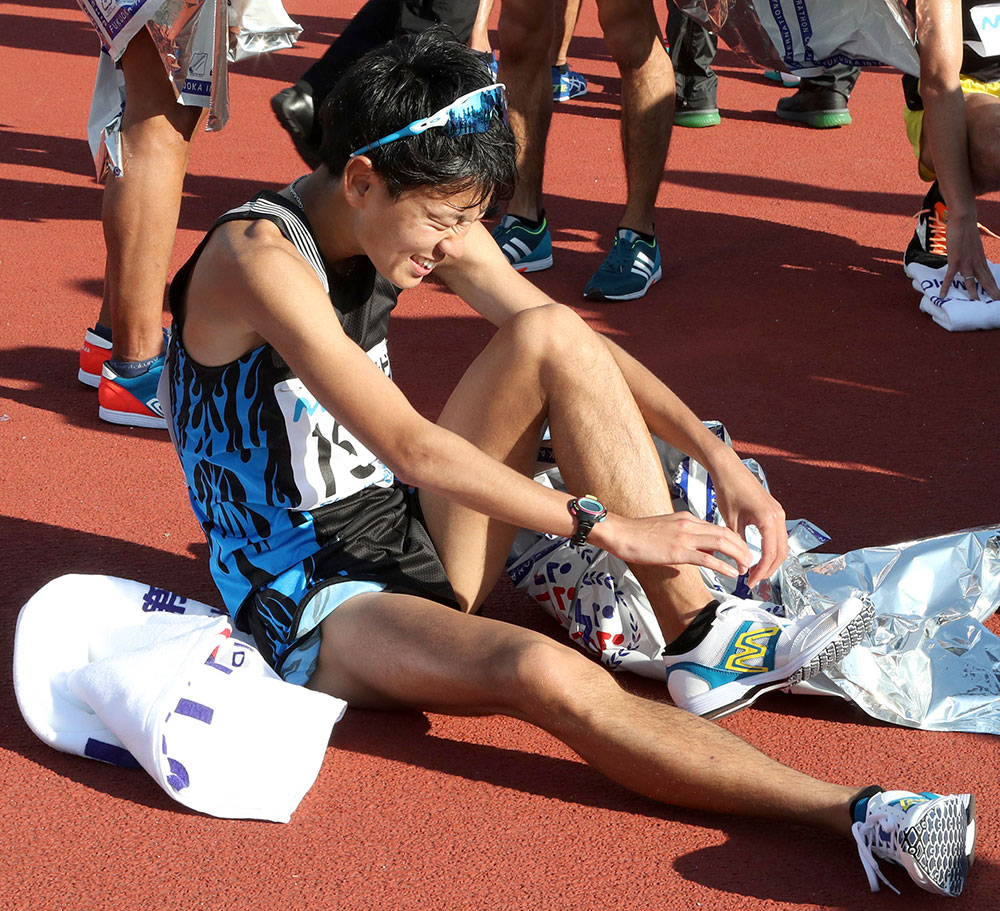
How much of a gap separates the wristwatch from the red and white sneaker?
2016 millimetres

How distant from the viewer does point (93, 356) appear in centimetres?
376

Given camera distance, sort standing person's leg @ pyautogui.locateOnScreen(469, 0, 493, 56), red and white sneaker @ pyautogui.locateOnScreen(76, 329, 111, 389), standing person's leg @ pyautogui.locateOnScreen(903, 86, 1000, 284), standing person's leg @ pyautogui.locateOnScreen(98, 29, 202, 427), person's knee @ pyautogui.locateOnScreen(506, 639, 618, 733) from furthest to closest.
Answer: standing person's leg @ pyautogui.locateOnScreen(469, 0, 493, 56), standing person's leg @ pyautogui.locateOnScreen(903, 86, 1000, 284), red and white sneaker @ pyautogui.locateOnScreen(76, 329, 111, 389), standing person's leg @ pyautogui.locateOnScreen(98, 29, 202, 427), person's knee @ pyautogui.locateOnScreen(506, 639, 618, 733)

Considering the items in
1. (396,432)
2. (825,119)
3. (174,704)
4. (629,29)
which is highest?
(629,29)

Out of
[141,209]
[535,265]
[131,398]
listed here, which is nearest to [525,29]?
[535,265]

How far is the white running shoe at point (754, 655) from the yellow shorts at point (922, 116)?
8.32 feet

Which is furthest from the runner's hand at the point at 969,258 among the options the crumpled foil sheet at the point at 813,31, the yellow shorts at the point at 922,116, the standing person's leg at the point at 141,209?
the standing person's leg at the point at 141,209

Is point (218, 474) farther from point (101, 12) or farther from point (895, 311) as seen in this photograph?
point (895, 311)

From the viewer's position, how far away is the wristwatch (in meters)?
2.17

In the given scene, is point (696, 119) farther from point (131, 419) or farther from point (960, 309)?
point (131, 419)

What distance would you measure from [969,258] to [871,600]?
130cm

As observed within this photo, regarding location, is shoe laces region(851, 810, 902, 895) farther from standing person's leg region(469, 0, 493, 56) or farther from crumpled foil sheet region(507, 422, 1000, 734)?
standing person's leg region(469, 0, 493, 56)

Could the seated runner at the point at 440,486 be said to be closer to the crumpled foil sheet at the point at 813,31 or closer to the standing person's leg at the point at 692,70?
the crumpled foil sheet at the point at 813,31

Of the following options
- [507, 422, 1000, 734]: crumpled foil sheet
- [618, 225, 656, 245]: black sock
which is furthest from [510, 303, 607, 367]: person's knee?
[618, 225, 656, 245]: black sock

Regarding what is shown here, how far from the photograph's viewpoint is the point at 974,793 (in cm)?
224
